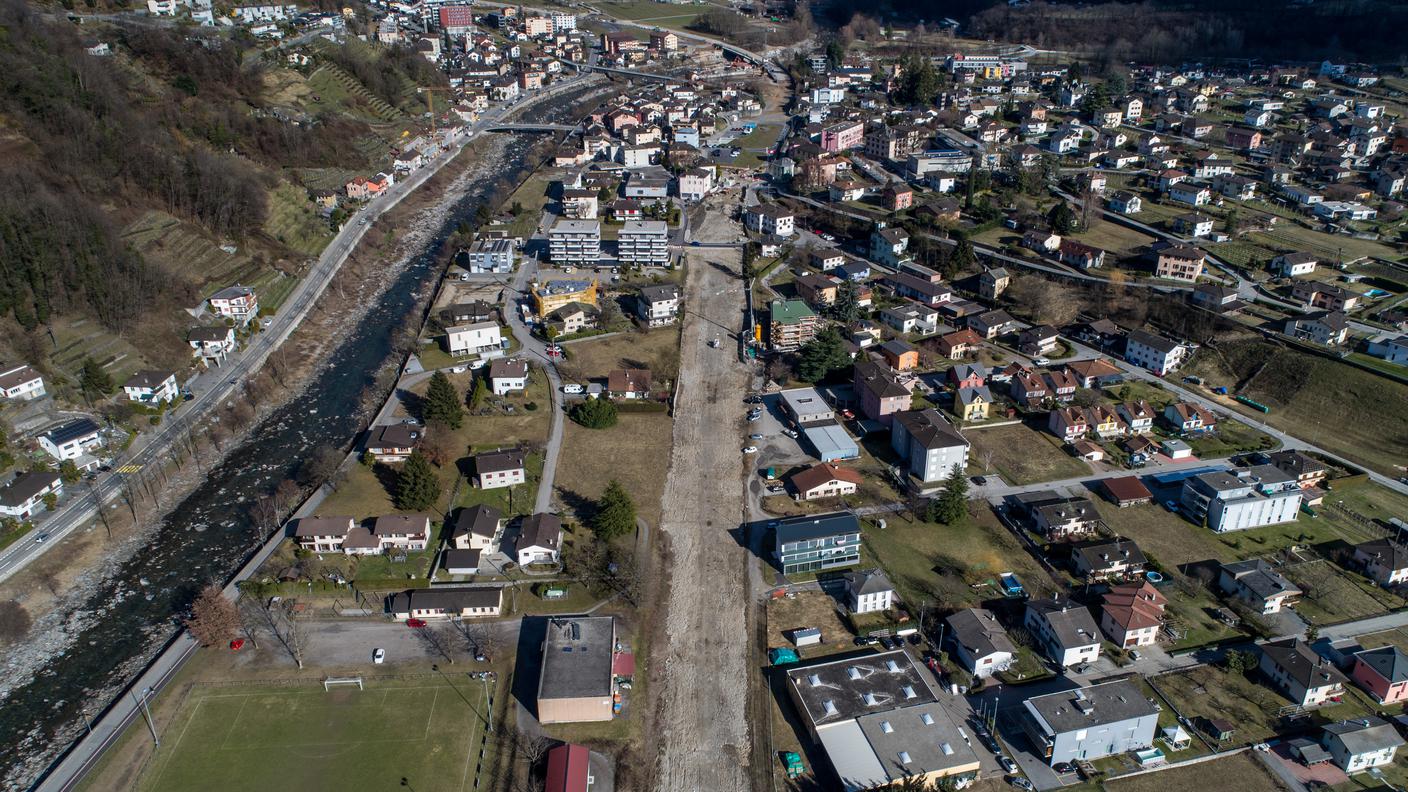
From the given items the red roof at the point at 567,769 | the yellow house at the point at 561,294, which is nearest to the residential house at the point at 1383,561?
the red roof at the point at 567,769

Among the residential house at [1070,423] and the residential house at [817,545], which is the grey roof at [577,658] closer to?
the residential house at [817,545]

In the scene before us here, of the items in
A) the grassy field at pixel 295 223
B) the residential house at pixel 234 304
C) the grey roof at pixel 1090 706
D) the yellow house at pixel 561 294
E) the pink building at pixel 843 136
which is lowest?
the grey roof at pixel 1090 706

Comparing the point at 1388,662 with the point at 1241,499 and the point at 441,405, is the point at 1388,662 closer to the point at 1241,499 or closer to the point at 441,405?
the point at 1241,499

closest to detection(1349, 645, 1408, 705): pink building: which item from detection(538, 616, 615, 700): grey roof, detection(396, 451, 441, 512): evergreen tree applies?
detection(538, 616, 615, 700): grey roof

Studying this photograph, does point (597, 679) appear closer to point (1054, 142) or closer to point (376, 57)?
point (1054, 142)

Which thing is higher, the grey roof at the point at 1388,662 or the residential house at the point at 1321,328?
the residential house at the point at 1321,328

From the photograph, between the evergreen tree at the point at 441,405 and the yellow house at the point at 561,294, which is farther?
the yellow house at the point at 561,294

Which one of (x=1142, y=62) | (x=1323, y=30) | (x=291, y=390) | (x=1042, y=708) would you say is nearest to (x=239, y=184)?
(x=291, y=390)
